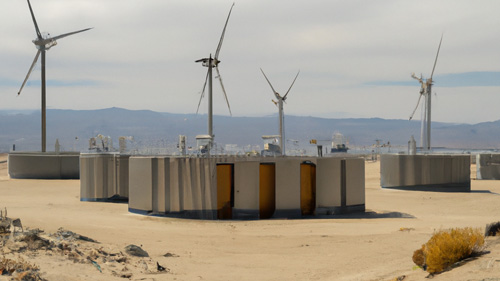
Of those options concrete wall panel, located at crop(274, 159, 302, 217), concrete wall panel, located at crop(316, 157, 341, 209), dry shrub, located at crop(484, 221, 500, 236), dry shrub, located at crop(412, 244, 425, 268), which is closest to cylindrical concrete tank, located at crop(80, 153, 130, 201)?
concrete wall panel, located at crop(274, 159, 302, 217)

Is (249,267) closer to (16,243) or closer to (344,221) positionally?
(16,243)

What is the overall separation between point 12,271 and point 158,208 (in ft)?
56.7

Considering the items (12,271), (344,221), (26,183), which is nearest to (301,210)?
(344,221)

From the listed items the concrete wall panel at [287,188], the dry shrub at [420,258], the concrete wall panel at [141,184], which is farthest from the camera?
the concrete wall panel at [287,188]

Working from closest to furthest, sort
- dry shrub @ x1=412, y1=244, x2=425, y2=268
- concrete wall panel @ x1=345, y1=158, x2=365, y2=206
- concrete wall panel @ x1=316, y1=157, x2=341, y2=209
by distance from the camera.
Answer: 1. dry shrub @ x1=412, y1=244, x2=425, y2=268
2. concrete wall panel @ x1=316, y1=157, x2=341, y2=209
3. concrete wall panel @ x1=345, y1=158, x2=365, y2=206

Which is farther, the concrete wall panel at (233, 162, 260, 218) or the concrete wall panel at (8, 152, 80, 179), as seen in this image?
the concrete wall panel at (8, 152, 80, 179)

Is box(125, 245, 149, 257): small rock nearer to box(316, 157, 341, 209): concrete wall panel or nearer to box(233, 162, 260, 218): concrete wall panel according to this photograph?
box(233, 162, 260, 218): concrete wall panel

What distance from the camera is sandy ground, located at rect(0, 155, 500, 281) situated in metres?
16.4

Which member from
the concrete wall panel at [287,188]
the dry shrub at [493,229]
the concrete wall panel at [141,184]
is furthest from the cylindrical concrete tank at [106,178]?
the dry shrub at [493,229]

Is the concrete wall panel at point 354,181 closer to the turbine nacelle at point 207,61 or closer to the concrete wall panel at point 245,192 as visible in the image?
the concrete wall panel at point 245,192

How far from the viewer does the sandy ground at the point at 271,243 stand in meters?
16.4

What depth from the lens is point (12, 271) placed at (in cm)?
1430

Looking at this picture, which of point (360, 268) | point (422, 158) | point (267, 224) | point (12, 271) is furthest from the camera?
point (422, 158)

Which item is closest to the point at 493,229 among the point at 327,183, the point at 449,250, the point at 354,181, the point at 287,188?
the point at 449,250
